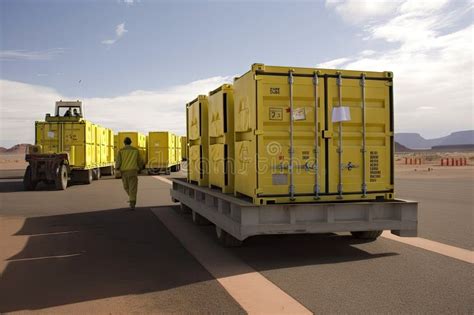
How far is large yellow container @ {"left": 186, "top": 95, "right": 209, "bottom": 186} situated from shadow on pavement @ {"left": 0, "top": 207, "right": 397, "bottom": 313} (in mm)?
1141

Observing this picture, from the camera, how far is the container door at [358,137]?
691 centimetres

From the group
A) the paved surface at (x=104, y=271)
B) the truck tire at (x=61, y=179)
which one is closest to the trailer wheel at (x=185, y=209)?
the paved surface at (x=104, y=271)

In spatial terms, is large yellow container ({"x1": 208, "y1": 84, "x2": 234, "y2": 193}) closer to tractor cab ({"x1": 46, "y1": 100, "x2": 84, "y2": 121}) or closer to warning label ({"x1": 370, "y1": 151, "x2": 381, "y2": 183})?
warning label ({"x1": 370, "y1": 151, "x2": 381, "y2": 183})

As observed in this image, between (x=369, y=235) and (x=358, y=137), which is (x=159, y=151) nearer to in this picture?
(x=369, y=235)

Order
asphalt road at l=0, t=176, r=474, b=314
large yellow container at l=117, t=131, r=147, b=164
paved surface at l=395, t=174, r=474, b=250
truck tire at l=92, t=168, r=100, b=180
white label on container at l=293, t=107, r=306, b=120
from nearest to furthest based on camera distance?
asphalt road at l=0, t=176, r=474, b=314 → white label on container at l=293, t=107, r=306, b=120 → paved surface at l=395, t=174, r=474, b=250 → truck tire at l=92, t=168, r=100, b=180 → large yellow container at l=117, t=131, r=147, b=164

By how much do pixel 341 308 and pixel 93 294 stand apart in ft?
8.52

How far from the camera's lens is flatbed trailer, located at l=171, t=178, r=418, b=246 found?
20.7 feet

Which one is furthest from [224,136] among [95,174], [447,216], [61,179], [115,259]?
[95,174]

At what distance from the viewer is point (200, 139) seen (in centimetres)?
953

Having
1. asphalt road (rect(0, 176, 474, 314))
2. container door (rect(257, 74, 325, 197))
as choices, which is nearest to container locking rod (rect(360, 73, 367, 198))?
container door (rect(257, 74, 325, 197))

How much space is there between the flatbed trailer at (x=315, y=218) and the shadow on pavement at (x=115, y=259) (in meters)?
0.42

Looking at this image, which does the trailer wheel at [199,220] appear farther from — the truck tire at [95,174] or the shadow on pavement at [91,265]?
the truck tire at [95,174]

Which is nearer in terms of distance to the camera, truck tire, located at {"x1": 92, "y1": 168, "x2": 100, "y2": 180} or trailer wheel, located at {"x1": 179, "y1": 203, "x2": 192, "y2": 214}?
trailer wheel, located at {"x1": 179, "y1": 203, "x2": 192, "y2": 214}

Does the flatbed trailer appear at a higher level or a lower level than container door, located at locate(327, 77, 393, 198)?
lower
